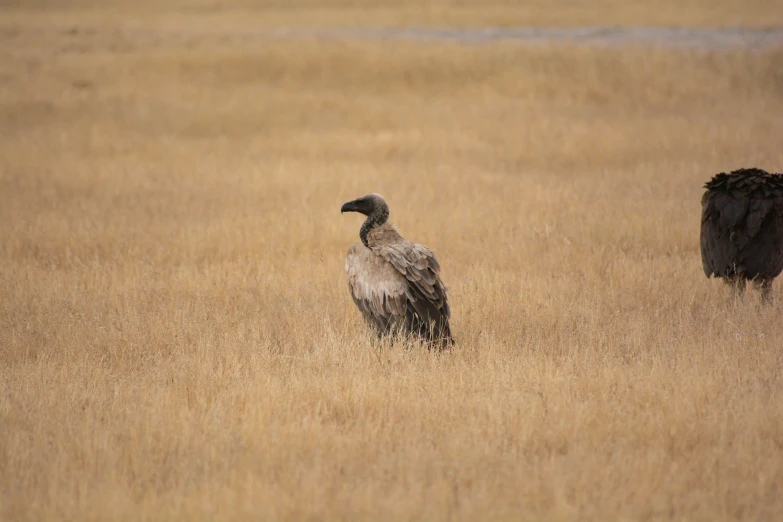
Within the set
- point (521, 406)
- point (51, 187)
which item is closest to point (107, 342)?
point (521, 406)

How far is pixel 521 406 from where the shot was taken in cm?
621

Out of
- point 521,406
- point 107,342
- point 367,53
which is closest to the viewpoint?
point 521,406

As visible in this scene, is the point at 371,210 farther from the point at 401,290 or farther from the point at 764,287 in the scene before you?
the point at 764,287

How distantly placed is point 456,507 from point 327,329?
3629mm

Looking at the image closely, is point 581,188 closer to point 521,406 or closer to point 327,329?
point 327,329

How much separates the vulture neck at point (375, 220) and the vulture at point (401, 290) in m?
0.29

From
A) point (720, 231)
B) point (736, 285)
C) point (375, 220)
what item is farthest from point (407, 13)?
point (375, 220)

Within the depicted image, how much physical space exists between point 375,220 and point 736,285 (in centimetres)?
399

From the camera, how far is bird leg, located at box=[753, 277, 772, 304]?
29.7 ft

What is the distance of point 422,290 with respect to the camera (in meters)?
7.36

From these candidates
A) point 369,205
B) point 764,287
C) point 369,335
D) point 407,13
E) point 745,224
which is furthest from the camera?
point 407,13

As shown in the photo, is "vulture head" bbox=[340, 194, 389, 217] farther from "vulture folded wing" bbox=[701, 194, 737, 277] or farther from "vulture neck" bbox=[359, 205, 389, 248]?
"vulture folded wing" bbox=[701, 194, 737, 277]

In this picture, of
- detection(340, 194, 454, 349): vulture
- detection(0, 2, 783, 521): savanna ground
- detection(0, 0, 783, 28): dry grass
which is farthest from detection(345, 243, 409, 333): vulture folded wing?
detection(0, 0, 783, 28): dry grass

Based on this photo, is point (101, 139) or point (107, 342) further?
point (101, 139)
